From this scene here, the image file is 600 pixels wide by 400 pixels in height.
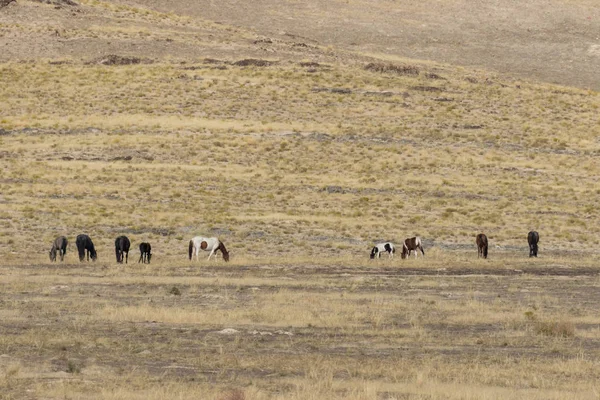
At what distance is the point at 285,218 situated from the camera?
5322cm

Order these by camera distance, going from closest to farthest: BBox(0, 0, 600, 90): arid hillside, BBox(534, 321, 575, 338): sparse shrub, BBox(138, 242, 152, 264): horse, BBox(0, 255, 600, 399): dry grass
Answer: BBox(0, 255, 600, 399): dry grass, BBox(534, 321, 575, 338): sparse shrub, BBox(138, 242, 152, 264): horse, BBox(0, 0, 600, 90): arid hillside

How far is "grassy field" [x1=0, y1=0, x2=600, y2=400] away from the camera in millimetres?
16641

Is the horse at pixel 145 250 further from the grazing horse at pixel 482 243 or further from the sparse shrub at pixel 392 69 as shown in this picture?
the sparse shrub at pixel 392 69

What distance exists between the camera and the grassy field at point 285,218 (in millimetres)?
16641

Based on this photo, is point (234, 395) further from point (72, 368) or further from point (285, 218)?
point (285, 218)

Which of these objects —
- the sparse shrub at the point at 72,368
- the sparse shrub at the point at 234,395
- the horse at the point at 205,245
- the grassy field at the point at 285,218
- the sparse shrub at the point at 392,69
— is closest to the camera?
the sparse shrub at the point at 234,395

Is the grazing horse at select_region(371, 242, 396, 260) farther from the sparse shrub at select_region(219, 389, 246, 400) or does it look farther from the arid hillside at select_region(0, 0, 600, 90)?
the arid hillside at select_region(0, 0, 600, 90)

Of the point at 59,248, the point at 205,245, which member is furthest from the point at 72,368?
the point at 205,245

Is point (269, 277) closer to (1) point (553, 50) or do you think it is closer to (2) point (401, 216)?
(2) point (401, 216)

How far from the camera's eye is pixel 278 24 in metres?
124

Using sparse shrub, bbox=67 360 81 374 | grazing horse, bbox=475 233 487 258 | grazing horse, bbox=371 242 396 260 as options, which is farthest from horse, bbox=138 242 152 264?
sparse shrub, bbox=67 360 81 374

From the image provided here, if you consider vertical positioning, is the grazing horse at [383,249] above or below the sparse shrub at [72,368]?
above

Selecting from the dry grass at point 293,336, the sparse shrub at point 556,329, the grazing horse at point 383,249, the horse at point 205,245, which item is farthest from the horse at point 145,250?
the sparse shrub at point 556,329

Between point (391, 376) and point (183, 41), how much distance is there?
282ft
